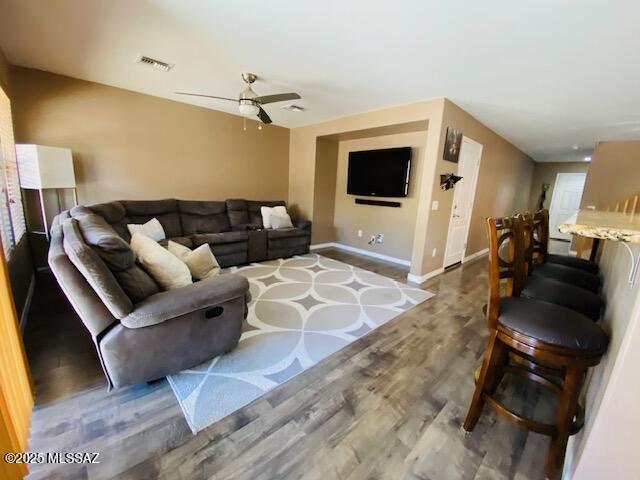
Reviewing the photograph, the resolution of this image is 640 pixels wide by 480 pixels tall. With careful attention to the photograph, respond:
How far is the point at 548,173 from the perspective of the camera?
24.3 feet

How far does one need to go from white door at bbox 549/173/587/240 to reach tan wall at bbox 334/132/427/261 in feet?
19.3

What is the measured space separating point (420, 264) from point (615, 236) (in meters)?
2.71

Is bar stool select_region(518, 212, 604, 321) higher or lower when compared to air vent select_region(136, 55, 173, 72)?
lower

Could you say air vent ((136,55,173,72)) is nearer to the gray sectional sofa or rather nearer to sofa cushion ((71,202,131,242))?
sofa cushion ((71,202,131,242))

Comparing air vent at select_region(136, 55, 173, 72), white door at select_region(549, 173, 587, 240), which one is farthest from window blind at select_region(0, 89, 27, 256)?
white door at select_region(549, 173, 587, 240)

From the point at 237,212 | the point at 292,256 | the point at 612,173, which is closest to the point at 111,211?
the point at 237,212

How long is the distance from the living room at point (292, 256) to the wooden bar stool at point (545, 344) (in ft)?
0.05

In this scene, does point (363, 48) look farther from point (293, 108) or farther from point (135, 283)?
point (135, 283)

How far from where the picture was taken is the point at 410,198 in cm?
430

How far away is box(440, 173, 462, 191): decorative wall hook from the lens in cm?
345

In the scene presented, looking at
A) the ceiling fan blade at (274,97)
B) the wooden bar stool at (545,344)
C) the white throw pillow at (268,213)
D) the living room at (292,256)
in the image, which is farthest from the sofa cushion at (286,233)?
the wooden bar stool at (545,344)

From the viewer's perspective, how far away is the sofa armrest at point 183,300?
55.8 inches

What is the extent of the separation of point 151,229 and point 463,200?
4.72 meters

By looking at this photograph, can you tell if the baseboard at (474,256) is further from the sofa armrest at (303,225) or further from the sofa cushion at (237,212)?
the sofa cushion at (237,212)
